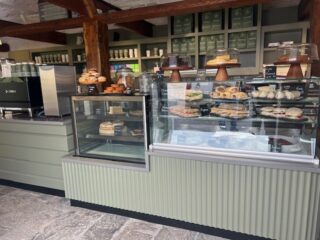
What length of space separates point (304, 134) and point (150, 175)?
51.2 inches

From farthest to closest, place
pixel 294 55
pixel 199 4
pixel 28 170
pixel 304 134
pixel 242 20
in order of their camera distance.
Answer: pixel 242 20 → pixel 28 170 → pixel 199 4 → pixel 304 134 → pixel 294 55

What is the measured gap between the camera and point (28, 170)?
9.64 feet

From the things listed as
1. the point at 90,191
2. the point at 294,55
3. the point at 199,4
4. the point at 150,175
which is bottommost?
the point at 90,191

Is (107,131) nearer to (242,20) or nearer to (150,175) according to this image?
(150,175)

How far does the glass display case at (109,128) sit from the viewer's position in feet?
7.61

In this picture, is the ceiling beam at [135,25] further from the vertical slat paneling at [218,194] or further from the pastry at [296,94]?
the pastry at [296,94]

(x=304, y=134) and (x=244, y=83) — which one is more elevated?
(x=244, y=83)

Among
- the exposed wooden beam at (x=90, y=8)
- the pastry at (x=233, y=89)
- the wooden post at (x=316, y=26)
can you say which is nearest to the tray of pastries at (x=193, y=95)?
the pastry at (x=233, y=89)

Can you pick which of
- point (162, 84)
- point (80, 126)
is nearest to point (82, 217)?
point (80, 126)

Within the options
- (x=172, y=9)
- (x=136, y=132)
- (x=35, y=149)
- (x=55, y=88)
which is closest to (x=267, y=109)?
(x=136, y=132)

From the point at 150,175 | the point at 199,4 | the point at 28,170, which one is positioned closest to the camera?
the point at 150,175

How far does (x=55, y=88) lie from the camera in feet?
8.75

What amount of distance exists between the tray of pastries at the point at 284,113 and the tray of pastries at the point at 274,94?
0.28 feet

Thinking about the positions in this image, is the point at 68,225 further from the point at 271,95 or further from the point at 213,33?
the point at 213,33
